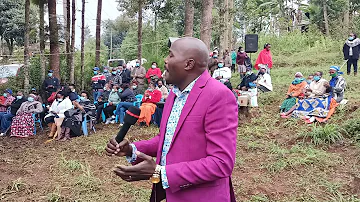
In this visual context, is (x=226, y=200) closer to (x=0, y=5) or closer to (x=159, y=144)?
(x=159, y=144)

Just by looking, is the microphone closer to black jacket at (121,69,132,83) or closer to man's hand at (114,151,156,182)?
man's hand at (114,151,156,182)

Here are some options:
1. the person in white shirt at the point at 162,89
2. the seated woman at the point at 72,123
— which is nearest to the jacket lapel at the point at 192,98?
the seated woman at the point at 72,123

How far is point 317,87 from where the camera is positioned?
847 cm

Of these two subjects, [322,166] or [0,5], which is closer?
[322,166]

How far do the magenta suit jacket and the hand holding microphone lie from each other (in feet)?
0.67

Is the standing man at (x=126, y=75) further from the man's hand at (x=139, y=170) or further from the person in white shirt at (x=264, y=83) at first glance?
the man's hand at (x=139, y=170)

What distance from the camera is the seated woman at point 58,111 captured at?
8501 mm

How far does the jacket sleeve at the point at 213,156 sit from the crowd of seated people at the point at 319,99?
703 centimetres

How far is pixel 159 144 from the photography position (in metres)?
1.75

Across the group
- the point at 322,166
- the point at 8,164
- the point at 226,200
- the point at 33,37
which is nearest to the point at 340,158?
the point at 322,166

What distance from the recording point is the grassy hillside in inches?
180

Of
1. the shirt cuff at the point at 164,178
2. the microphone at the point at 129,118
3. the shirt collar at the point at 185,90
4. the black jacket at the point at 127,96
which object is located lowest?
the black jacket at the point at 127,96

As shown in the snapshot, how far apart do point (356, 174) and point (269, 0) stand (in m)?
20.6

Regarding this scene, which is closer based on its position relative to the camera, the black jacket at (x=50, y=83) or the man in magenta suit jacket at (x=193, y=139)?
the man in magenta suit jacket at (x=193, y=139)
